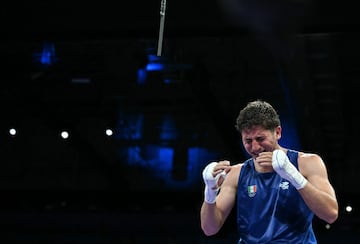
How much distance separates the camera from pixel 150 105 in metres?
10.8

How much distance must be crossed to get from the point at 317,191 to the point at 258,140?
0.35 metres

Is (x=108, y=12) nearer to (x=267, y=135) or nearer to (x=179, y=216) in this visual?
(x=267, y=135)

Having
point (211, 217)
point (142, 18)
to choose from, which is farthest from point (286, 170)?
point (142, 18)

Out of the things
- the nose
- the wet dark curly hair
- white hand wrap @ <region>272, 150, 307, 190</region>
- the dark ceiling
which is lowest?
white hand wrap @ <region>272, 150, 307, 190</region>

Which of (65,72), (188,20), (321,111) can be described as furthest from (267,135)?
(65,72)

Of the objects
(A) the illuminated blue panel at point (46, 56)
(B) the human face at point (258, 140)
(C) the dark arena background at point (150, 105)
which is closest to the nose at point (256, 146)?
(B) the human face at point (258, 140)

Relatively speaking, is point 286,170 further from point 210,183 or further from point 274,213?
point 210,183

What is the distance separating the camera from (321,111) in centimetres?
941

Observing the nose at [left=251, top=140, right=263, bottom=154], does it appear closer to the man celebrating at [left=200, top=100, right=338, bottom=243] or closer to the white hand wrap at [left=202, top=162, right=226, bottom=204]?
the man celebrating at [left=200, top=100, right=338, bottom=243]

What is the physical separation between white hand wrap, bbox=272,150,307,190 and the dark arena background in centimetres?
301

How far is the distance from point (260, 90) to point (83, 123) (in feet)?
11.5

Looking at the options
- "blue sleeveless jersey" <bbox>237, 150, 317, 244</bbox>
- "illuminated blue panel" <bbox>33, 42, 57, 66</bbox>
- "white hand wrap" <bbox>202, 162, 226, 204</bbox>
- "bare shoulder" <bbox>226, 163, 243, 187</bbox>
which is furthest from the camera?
"illuminated blue panel" <bbox>33, 42, 57, 66</bbox>

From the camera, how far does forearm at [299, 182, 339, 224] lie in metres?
2.72

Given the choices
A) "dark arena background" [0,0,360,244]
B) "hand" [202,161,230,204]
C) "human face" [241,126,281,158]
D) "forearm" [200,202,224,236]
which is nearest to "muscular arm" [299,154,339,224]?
"human face" [241,126,281,158]
